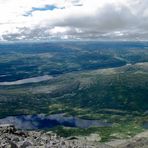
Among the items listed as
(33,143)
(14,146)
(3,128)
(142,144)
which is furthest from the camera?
(142,144)

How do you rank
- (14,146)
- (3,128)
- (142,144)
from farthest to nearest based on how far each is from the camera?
(142,144)
(3,128)
(14,146)

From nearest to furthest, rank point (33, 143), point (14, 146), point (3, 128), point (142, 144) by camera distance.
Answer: point (14, 146), point (33, 143), point (3, 128), point (142, 144)

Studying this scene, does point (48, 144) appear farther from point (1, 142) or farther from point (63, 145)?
point (1, 142)

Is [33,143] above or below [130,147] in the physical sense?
above

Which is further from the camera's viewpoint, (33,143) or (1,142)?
(33,143)

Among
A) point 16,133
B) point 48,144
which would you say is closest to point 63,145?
point 48,144

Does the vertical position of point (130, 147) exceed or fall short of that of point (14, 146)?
it falls short

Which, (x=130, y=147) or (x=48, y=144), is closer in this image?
(x=48, y=144)

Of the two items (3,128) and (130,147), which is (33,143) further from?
(130,147)

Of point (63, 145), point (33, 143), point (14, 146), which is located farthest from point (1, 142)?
point (63, 145)
